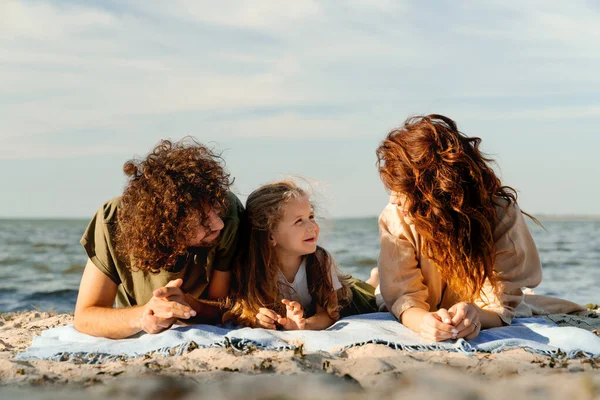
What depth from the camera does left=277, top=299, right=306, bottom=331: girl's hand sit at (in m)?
4.66

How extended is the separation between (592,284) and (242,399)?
9.59m

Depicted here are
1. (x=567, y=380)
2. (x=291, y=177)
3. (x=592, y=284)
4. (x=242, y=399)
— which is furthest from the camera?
(x=592, y=284)

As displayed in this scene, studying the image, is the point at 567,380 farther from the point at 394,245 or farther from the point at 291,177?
the point at 291,177

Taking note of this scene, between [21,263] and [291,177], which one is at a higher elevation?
[291,177]

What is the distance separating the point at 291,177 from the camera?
16.8 feet

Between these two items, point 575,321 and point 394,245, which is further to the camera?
point 575,321

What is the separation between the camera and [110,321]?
4605 mm

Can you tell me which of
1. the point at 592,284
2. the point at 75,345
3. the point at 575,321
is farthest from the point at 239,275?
the point at 592,284

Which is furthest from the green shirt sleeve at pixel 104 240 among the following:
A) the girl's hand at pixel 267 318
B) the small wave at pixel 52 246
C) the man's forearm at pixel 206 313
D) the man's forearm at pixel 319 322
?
the small wave at pixel 52 246

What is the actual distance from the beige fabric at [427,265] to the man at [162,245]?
3.63 feet

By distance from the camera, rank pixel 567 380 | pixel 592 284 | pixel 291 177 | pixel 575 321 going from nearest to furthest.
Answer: pixel 567 380 < pixel 291 177 < pixel 575 321 < pixel 592 284

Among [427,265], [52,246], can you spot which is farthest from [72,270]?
[427,265]

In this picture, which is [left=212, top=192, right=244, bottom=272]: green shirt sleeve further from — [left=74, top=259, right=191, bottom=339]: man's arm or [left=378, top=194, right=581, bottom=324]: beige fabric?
[left=378, top=194, right=581, bottom=324]: beige fabric

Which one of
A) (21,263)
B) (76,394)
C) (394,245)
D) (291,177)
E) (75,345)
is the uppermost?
(291,177)
